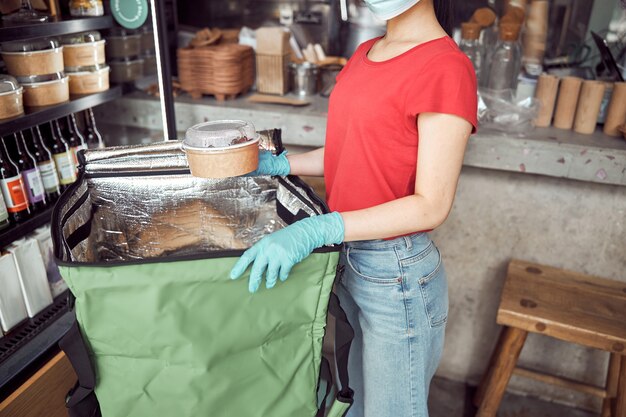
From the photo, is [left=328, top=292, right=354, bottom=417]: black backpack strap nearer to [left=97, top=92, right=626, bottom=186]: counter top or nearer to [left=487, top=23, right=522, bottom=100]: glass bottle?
[left=97, top=92, right=626, bottom=186]: counter top

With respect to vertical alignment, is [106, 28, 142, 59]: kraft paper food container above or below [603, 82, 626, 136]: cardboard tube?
above

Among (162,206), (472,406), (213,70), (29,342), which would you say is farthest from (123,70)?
(472,406)

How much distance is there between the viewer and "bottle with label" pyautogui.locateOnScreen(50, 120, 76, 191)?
1.65 m

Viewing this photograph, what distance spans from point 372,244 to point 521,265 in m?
0.98

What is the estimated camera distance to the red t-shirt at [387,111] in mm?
991

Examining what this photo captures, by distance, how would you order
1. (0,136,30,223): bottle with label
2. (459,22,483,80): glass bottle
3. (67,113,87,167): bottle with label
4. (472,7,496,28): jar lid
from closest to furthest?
(0,136,30,223): bottle with label → (67,113,87,167): bottle with label → (459,22,483,80): glass bottle → (472,7,496,28): jar lid

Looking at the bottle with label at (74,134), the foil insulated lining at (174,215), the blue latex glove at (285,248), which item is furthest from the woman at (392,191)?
the bottle with label at (74,134)

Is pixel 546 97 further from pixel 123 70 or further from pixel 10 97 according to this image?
pixel 10 97

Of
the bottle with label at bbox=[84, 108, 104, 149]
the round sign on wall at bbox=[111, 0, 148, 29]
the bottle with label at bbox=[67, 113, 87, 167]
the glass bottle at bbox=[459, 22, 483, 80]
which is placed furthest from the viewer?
the glass bottle at bbox=[459, 22, 483, 80]

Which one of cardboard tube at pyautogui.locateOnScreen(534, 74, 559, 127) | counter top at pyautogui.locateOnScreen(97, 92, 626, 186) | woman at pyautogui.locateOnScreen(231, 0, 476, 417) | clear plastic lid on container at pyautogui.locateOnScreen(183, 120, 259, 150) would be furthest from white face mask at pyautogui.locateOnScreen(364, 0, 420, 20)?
cardboard tube at pyautogui.locateOnScreen(534, 74, 559, 127)

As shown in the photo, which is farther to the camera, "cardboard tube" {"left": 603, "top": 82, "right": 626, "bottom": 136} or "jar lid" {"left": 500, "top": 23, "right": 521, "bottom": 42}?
"jar lid" {"left": 500, "top": 23, "right": 521, "bottom": 42}

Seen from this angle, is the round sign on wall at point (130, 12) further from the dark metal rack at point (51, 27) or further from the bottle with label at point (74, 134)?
the bottle with label at point (74, 134)

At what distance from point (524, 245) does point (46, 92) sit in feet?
5.81

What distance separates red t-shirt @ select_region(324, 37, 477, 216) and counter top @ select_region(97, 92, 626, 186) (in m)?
0.74
